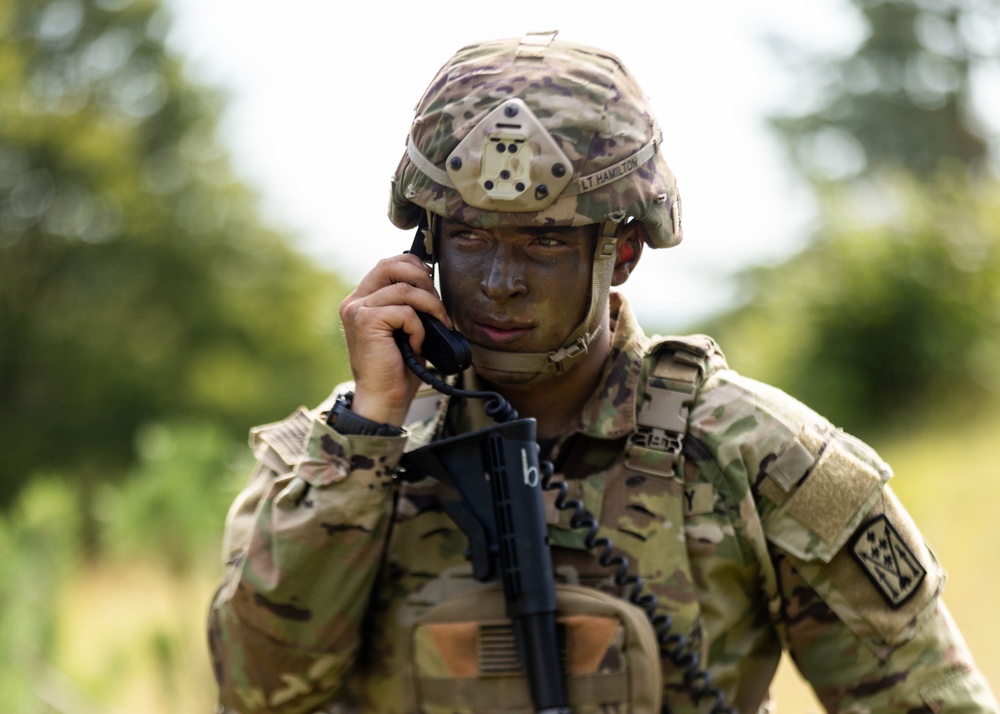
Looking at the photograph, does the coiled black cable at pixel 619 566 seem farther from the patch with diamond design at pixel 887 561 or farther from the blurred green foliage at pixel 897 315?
the blurred green foliage at pixel 897 315

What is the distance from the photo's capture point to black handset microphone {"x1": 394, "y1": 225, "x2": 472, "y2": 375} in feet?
9.61

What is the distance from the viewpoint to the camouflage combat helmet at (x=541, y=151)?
2.95 metres

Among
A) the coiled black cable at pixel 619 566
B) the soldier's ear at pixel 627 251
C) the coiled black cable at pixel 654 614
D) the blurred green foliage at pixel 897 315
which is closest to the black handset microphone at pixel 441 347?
the coiled black cable at pixel 619 566

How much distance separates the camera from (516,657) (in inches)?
114

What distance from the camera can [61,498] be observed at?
521 cm

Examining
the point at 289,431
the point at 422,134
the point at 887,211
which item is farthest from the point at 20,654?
the point at 887,211

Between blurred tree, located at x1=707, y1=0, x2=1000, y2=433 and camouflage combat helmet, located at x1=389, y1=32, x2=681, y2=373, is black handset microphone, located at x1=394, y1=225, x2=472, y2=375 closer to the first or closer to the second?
camouflage combat helmet, located at x1=389, y1=32, x2=681, y2=373

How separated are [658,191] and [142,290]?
15.3 meters

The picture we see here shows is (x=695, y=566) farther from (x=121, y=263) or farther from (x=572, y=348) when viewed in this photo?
(x=121, y=263)

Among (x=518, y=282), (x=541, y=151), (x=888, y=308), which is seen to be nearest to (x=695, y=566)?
(x=518, y=282)

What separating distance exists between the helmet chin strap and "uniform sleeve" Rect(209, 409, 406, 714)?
0.97ft

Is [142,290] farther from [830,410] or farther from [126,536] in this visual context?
[126,536]

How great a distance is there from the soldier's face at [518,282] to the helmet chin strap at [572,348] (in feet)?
0.05

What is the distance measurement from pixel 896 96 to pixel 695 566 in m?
22.3
